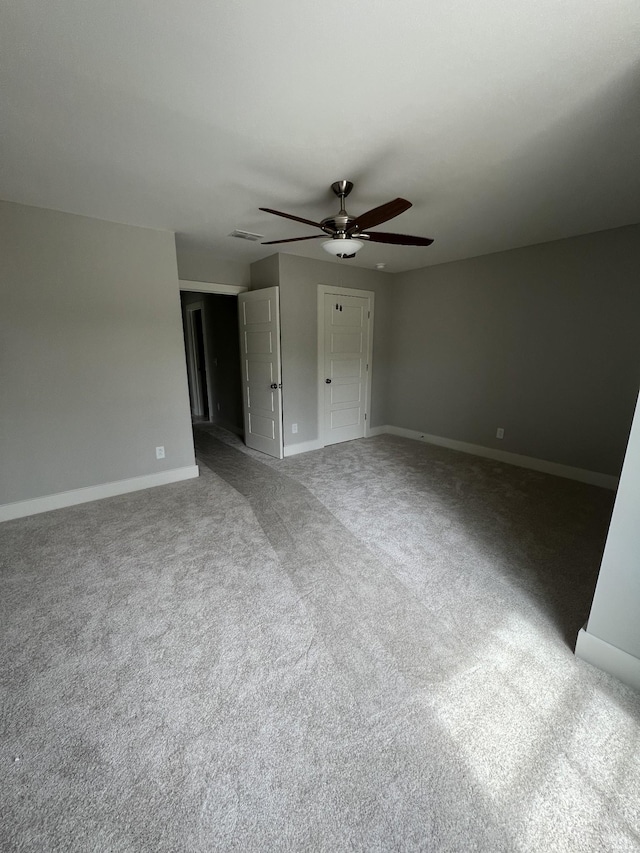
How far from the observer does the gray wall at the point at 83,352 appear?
2.63 meters

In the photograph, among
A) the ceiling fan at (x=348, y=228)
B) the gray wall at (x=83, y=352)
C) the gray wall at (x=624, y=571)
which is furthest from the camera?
the gray wall at (x=83, y=352)

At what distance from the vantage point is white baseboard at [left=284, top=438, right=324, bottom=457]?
14.1ft

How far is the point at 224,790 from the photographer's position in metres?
1.08

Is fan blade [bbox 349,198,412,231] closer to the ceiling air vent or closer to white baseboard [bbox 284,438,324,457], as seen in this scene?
the ceiling air vent

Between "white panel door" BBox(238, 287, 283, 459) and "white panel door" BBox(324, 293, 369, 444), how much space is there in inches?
30.1

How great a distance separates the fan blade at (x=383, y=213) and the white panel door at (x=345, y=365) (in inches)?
88.7

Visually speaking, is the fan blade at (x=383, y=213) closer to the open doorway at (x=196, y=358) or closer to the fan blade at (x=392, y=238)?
the fan blade at (x=392, y=238)

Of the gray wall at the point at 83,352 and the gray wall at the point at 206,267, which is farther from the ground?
the gray wall at the point at 206,267

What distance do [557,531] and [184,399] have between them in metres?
3.53

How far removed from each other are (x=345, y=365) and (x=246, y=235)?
6.76 feet

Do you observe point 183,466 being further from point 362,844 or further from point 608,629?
→ point 608,629

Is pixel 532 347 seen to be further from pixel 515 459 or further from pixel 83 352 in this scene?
pixel 83 352

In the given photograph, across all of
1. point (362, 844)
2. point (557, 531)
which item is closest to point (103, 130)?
point (362, 844)

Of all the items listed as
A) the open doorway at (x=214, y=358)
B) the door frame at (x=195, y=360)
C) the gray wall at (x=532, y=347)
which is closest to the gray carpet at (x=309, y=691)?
the gray wall at (x=532, y=347)
